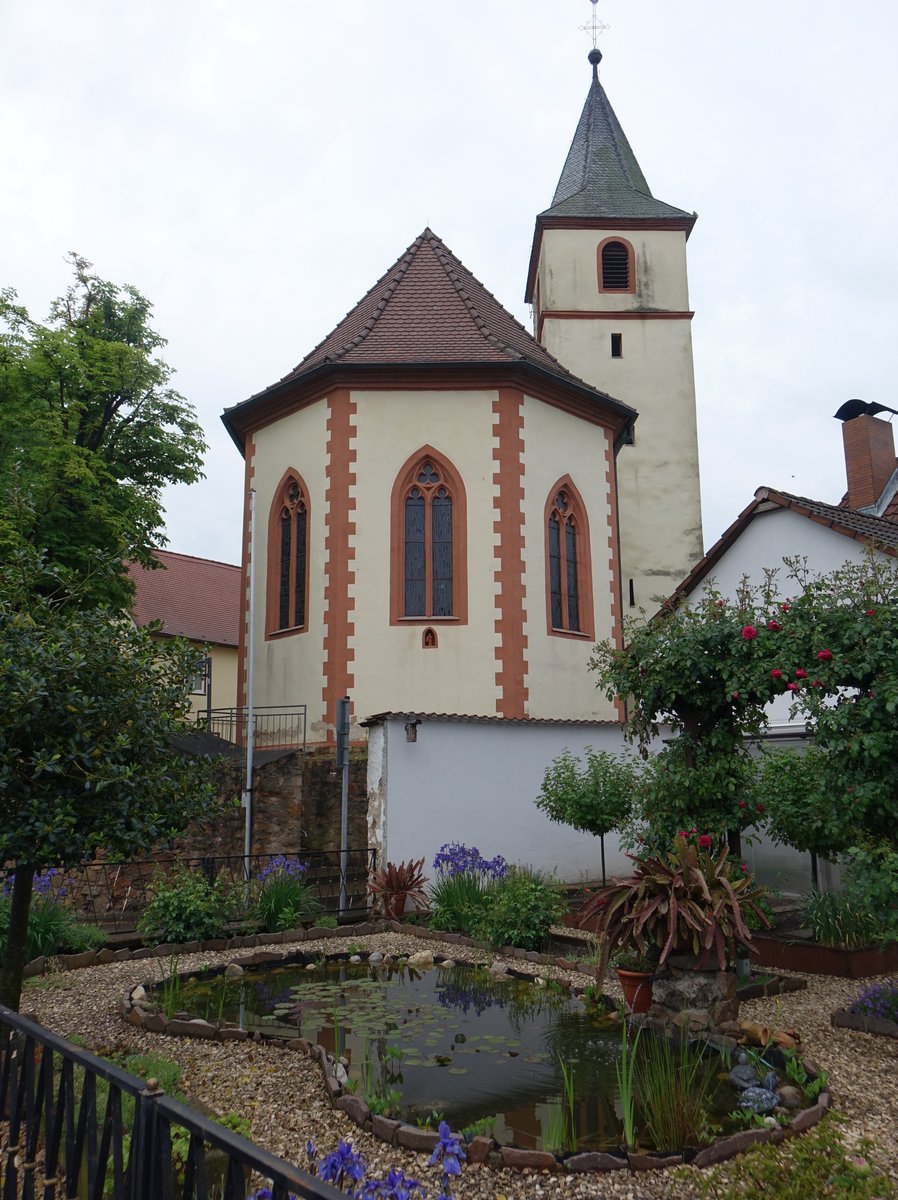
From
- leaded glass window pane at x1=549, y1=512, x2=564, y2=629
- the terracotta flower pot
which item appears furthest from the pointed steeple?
the terracotta flower pot

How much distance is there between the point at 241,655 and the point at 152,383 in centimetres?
570

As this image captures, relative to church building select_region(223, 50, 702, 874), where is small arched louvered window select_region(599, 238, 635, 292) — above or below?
above

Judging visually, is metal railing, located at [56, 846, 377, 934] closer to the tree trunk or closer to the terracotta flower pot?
the tree trunk

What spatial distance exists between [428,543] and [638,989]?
1089 centimetres

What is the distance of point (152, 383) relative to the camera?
18.0 m

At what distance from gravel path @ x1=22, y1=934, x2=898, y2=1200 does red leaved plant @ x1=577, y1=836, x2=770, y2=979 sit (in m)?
0.68

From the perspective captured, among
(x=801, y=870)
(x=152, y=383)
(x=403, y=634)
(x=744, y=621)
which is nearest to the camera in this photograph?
(x=744, y=621)

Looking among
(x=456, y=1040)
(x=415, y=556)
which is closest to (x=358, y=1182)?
(x=456, y=1040)

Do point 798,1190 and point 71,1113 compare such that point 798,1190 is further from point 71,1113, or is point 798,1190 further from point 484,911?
point 484,911

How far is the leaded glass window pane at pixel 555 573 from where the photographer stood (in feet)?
55.8

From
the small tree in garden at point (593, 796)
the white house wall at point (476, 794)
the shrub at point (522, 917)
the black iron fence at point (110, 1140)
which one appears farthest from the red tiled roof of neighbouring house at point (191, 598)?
the black iron fence at point (110, 1140)

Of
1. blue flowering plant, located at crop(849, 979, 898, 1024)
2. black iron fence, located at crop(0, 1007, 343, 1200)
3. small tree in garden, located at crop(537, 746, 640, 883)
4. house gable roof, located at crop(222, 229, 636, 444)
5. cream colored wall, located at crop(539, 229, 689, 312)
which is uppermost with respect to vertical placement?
cream colored wall, located at crop(539, 229, 689, 312)

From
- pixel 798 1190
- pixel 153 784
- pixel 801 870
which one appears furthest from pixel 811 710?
pixel 801 870

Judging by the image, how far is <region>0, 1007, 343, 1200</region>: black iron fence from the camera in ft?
6.93
